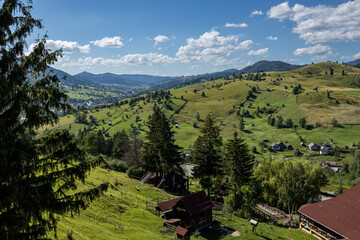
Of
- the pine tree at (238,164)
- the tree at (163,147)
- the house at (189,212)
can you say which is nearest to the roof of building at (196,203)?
the house at (189,212)

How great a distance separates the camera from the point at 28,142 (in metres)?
9.37

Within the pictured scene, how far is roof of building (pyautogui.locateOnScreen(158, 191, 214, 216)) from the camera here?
32.2 m

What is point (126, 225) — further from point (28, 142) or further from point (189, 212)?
point (28, 142)

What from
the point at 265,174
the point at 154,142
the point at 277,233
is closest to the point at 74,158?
the point at 277,233

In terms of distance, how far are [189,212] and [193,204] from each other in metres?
1.63

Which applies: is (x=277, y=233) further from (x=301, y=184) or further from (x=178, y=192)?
(x=178, y=192)

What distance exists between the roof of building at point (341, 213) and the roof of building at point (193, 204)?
1615 centimetres

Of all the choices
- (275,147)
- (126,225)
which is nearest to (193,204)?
(126,225)

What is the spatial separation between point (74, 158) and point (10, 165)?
2.53 m

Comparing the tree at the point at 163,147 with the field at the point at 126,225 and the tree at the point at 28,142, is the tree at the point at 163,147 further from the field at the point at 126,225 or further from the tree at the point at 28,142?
the tree at the point at 28,142

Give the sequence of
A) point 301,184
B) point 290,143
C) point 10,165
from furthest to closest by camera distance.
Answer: point 290,143 < point 301,184 < point 10,165

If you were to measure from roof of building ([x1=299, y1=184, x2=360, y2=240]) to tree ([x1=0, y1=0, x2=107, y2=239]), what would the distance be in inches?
1375

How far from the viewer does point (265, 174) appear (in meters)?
48.7

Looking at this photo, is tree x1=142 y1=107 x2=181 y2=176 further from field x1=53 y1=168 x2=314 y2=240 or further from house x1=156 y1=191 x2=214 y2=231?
house x1=156 y1=191 x2=214 y2=231
